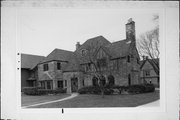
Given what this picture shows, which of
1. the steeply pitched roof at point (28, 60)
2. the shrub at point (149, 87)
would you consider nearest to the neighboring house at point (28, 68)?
the steeply pitched roof at point (28, 60)

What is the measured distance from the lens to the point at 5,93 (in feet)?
10.2

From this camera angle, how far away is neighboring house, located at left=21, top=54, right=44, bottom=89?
313cm

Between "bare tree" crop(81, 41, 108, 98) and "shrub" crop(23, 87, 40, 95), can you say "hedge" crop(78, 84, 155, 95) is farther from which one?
"shrub" crop(23, 87, 40, 95)

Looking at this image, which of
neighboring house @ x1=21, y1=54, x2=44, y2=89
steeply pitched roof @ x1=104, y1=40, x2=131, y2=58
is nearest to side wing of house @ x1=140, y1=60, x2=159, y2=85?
steeply pitched roof @ x1=104, y1=40, x2=131, y2=58

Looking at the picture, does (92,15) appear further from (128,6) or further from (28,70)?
(28,70)

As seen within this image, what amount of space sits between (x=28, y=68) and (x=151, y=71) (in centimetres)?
200

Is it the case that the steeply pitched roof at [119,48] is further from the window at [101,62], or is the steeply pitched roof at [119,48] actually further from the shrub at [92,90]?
the shrub at [92,90]

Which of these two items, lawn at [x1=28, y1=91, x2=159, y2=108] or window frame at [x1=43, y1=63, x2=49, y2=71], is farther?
window frame at [x1=43, y1=63, x2=49, y2=71]

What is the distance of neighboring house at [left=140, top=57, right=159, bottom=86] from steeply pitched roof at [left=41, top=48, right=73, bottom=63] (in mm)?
1233

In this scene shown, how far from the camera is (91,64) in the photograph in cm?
320

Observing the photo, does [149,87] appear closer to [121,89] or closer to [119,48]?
[121,89]

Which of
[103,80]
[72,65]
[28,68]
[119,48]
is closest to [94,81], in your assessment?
[103,80]

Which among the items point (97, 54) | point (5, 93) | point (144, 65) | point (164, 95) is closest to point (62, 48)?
point (97, 54)

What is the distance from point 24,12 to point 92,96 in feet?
5.83
